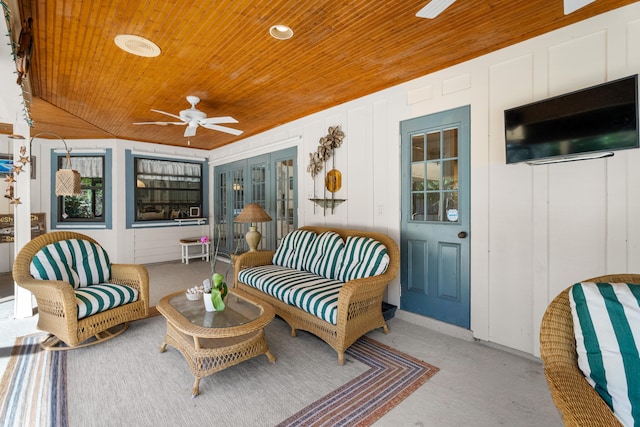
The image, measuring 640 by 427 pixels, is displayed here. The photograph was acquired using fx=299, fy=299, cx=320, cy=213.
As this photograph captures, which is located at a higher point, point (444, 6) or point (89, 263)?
point (444, 6)

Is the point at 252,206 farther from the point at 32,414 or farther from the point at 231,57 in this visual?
the point at 32,414

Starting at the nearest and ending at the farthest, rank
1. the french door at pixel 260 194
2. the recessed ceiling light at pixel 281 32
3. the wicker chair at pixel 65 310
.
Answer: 1. the recessed ceiling light at pixel 281 32
2. the wicker chair at pixel 65 310
3. the french door at pixel 260 194

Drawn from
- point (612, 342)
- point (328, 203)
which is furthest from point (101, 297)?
point (612, 342)

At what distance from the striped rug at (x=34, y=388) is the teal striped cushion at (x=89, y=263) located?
0.66 m

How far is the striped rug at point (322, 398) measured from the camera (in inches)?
69.9

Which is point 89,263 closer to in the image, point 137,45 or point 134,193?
point 137,45

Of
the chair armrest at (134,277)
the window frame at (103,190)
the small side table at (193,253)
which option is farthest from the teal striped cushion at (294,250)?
the window frame at (103,190)

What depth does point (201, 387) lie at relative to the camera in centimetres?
207

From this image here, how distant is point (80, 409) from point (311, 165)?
11.3ft

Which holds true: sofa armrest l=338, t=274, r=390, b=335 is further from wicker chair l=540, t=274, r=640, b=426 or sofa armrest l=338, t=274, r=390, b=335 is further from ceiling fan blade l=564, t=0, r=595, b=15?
ceiling fan blade l=564, t=0, r=595, b=15

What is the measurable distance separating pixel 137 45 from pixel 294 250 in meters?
2.58

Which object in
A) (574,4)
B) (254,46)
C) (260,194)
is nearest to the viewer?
(574,4)

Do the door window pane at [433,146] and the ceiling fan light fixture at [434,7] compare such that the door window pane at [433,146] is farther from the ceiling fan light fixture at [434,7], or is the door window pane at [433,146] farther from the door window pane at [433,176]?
the ceiling fan light fixture at [434,7]

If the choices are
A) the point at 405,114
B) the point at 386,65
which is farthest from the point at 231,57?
the point at 405,114
